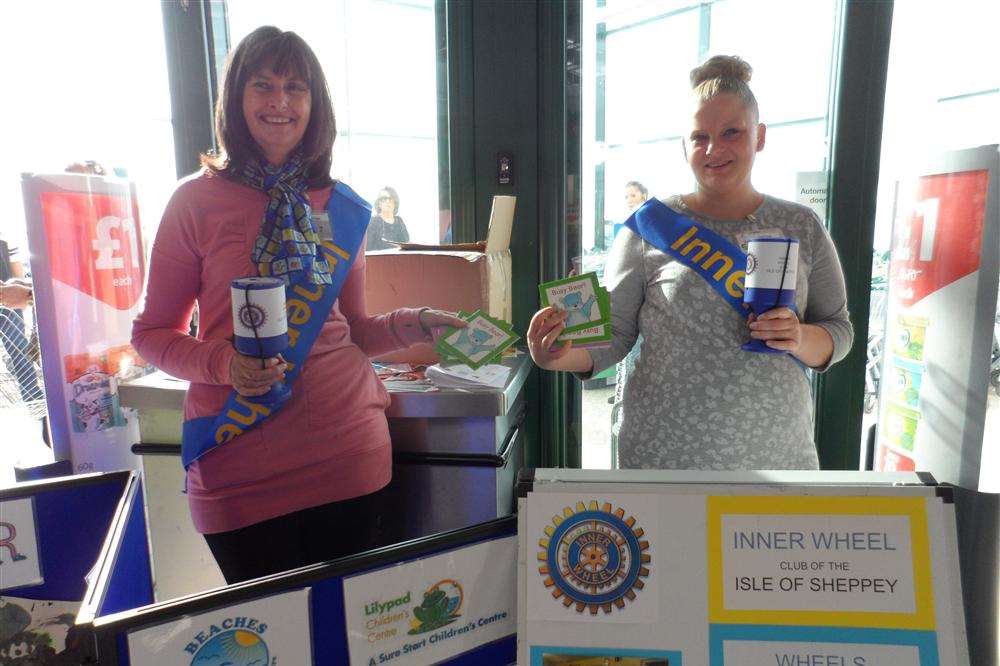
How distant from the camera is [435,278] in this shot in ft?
6.93

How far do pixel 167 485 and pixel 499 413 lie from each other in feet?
3.35

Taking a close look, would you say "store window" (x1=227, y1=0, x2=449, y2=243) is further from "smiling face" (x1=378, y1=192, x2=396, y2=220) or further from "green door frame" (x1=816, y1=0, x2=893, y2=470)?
"green door frame" (x1=816, y1=0, x2=893, y2=470)

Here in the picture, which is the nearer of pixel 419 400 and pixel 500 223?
pixel 419 400

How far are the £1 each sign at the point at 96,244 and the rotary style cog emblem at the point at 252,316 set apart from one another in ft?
3.30

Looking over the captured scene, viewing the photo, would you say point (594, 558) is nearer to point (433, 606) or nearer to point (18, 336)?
point (433, 606)

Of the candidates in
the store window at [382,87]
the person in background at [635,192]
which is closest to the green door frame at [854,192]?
the person in background at [635,192]

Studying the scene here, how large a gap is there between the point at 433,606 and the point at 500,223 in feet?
4.94

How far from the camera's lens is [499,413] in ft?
5.86

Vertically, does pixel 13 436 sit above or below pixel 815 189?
below

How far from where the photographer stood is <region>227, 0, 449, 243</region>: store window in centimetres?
243

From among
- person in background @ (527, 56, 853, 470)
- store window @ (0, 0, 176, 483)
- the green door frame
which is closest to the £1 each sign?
store window @ (0, 0, 176, 483)

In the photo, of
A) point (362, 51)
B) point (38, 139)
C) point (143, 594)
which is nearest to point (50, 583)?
point (143, 594)

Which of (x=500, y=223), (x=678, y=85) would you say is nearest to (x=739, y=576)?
(x=500, y=223)

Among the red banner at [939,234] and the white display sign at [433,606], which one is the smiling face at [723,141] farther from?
the white display sign at [433,606]
